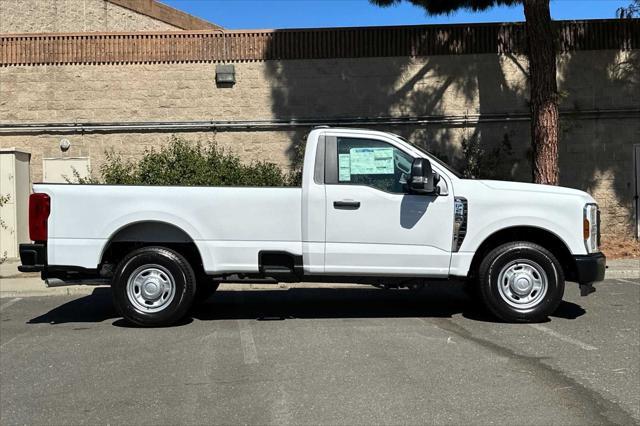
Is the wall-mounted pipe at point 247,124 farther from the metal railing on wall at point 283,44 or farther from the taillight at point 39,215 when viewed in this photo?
the taillight at point 39,215

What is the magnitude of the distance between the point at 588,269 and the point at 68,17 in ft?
60.3

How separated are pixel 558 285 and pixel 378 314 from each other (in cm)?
221

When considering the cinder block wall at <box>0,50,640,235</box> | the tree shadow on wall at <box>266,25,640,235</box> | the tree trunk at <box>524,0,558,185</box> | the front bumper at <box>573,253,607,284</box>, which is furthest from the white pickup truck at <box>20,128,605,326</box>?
the cinder block wall at <box>0,50,640,235</box>

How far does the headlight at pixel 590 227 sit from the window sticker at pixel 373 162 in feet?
7.46

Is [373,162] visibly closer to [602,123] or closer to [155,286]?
[155,286]

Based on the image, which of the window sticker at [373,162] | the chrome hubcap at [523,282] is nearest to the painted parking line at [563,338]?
the chrome hubcap at [523,282]

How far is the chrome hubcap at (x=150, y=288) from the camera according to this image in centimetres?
713

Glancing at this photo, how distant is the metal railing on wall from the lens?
14.5 m

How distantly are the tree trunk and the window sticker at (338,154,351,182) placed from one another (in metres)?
6.68

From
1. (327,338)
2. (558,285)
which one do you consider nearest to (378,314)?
(327,338)

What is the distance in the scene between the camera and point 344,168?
7.15 metres

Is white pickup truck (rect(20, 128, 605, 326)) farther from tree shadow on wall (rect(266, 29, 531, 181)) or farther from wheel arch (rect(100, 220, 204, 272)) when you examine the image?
tree shadow on wall (rect(266, 29, 531, 181))

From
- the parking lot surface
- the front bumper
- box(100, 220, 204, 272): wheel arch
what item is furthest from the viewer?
box(100, 220, 204, 272): wheel arch

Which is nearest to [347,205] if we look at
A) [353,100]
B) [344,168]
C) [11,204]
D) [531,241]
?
[344,168]
